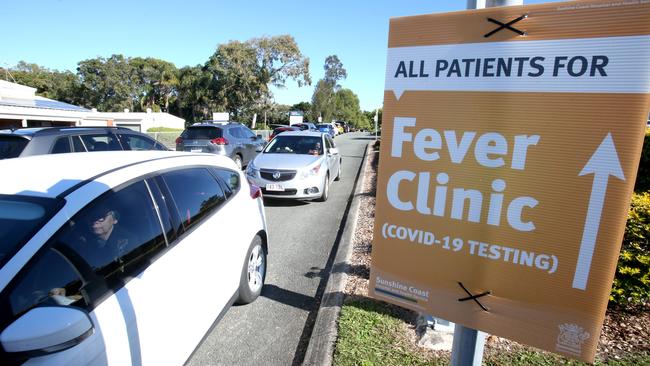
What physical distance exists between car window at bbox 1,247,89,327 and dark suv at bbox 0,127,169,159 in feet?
16.7

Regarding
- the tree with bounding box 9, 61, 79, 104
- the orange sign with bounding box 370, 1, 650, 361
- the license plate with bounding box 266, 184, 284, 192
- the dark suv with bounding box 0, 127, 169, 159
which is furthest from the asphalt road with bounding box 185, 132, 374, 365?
the tree with bounding box 9, 61, 79, 104

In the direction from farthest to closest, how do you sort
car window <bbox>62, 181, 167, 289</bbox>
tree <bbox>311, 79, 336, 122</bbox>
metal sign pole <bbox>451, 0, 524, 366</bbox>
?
tree <bbox>311, 79, 336, 122</bbox> < car window <bbox>62, 181, 167, 289</bbox> < metal sign pole <bbox>451, 0, 524, 366</bbox>

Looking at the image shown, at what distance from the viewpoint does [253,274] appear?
3.85m

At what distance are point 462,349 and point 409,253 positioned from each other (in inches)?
20.6

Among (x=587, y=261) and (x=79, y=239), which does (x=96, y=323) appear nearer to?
(x=79, y=239)

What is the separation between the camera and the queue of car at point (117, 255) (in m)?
1.56

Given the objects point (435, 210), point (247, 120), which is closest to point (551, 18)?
point (435, 210)

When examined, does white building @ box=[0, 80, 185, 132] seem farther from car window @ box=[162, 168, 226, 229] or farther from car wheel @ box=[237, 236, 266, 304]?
car window @ box=[162, 168, 226, 229]

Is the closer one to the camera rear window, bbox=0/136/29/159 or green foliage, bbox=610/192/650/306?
green foliage, bbox=610/192/650/306

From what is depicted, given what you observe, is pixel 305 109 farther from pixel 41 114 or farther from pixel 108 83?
pixel 41 114

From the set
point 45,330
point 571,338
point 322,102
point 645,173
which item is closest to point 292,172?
point 645,173

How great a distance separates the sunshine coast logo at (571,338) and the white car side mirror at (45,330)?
198cm

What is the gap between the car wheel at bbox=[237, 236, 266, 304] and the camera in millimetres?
3570

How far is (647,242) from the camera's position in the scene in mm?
2988
